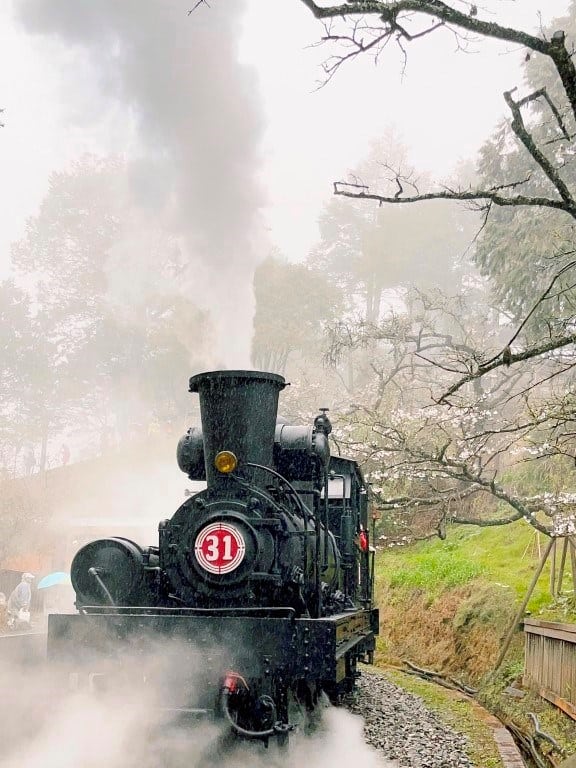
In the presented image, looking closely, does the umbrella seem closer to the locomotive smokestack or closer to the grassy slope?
the grassy slope

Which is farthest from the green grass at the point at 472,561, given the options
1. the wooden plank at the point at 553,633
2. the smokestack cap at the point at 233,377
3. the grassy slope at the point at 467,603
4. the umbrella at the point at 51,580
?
the smokestack cap at the point at 233,377

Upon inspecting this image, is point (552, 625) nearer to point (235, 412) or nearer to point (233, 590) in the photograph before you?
point (233, 590)

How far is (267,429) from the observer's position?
6.35m

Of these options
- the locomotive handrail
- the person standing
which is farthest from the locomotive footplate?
the person standing

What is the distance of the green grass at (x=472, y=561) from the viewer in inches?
516

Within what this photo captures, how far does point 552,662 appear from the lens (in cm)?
864

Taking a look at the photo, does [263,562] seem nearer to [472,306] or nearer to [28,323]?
[28,323]

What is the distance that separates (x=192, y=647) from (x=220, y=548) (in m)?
0.69

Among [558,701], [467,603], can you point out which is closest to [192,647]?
[558,701]

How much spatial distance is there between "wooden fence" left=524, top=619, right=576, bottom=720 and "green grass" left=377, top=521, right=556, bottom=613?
74.1 inches

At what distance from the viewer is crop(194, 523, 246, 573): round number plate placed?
5.74m

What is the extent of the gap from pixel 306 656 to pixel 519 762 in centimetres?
239

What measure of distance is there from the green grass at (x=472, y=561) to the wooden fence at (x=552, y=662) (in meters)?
1.88

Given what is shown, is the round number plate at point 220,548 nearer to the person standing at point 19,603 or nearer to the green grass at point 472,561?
the green grass at point 472,561
